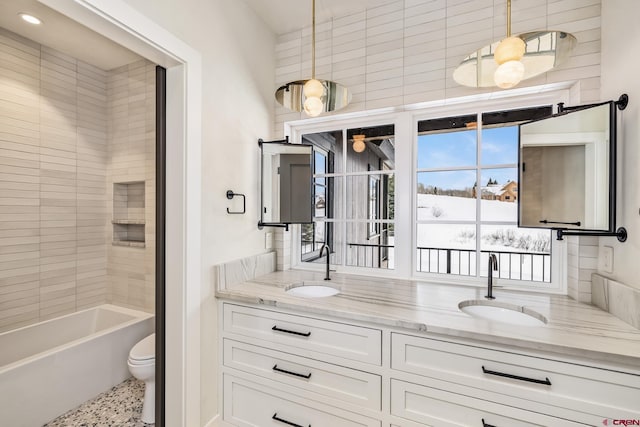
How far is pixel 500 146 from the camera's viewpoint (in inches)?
70.2

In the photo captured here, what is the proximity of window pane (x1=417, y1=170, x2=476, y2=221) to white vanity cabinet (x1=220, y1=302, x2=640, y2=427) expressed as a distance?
981mm

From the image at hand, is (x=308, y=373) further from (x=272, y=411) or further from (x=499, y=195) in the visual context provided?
(x=499, y=195)

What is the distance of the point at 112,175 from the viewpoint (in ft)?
8.89

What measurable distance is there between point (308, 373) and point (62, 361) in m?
1.77

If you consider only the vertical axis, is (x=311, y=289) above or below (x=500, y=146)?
below

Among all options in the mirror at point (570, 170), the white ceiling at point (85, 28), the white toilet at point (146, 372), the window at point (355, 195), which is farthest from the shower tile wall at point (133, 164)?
the mirror at point (570, 170)

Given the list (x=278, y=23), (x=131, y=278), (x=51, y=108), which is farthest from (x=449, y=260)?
(x=51, y=108)

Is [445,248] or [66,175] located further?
[66,175]

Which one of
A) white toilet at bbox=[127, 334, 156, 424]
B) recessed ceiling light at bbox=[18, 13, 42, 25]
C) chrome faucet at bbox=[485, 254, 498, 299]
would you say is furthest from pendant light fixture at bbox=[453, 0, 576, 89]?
recessed ceiling light at bbox=[18, 13, 42, 25]

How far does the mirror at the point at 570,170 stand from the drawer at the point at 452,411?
3.09 feet

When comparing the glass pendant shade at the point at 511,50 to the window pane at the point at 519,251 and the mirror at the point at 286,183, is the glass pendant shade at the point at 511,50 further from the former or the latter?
the mirror at the point at 286,183

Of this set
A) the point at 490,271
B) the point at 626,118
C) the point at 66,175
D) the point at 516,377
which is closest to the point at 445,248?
the point at 490,271

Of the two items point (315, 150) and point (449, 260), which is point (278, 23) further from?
point (449, 260)

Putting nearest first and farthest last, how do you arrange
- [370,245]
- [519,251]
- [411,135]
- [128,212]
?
[519,251]
[411,135]
[370,245]
[128,212]
